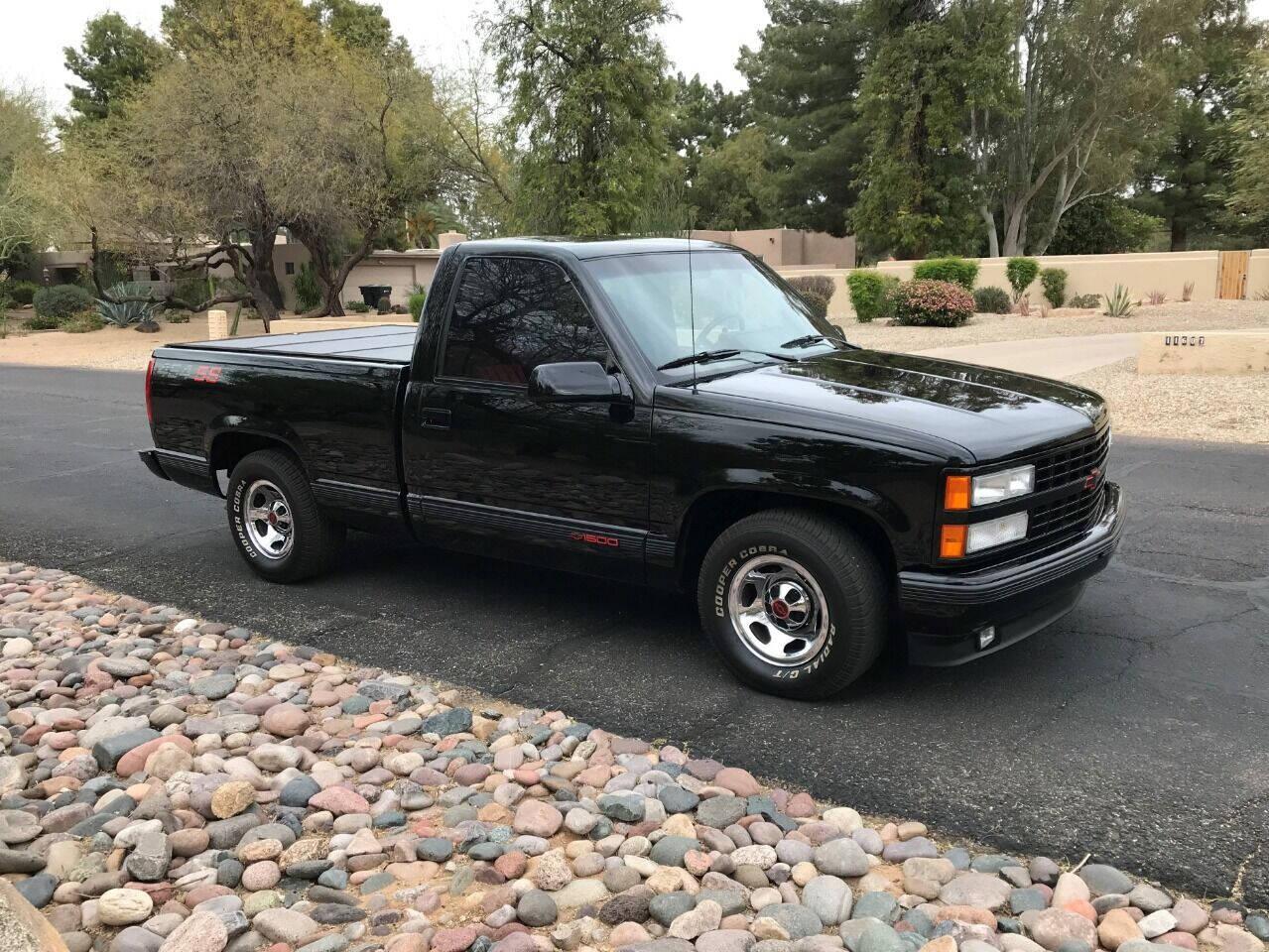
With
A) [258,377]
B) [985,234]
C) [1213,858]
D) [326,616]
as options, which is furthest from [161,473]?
[985,234]

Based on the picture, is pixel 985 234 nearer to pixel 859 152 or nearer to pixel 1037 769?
pixel 859 152

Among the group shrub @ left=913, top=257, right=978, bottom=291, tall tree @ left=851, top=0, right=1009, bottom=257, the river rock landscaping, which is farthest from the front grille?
tall tree @ left=851, top=0, right=1009, bottom=257

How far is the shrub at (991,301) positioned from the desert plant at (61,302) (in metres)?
31.6

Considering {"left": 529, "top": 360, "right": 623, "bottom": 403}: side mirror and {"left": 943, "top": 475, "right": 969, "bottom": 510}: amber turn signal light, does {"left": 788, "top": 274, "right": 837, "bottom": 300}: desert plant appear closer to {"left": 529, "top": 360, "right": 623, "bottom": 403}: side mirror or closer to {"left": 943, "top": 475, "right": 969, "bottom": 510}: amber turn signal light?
{"left": 529, "top": 360, "right": 623, "bottom": 403}: side mirror

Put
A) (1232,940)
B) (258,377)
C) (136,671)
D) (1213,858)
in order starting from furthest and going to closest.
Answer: (258,377), (136,671), (1213,858), (1232,940)

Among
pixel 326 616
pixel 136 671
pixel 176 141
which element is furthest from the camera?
pixel 176 141

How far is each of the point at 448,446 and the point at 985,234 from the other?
4078 cm

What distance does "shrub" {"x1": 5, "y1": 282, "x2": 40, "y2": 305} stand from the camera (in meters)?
48.7

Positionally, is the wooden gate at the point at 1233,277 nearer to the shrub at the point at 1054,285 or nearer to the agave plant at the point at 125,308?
the shrub at the point at 1054,285

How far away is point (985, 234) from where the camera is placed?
42.7 metres

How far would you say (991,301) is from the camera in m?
28.4

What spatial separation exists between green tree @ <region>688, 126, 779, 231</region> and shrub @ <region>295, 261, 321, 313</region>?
84.8 ft

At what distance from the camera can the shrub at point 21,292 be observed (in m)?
48.7

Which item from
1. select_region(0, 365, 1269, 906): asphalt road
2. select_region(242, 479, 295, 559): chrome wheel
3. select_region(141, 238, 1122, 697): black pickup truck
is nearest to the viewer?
select_region(0, 365, 1269, 906): asphalt road
